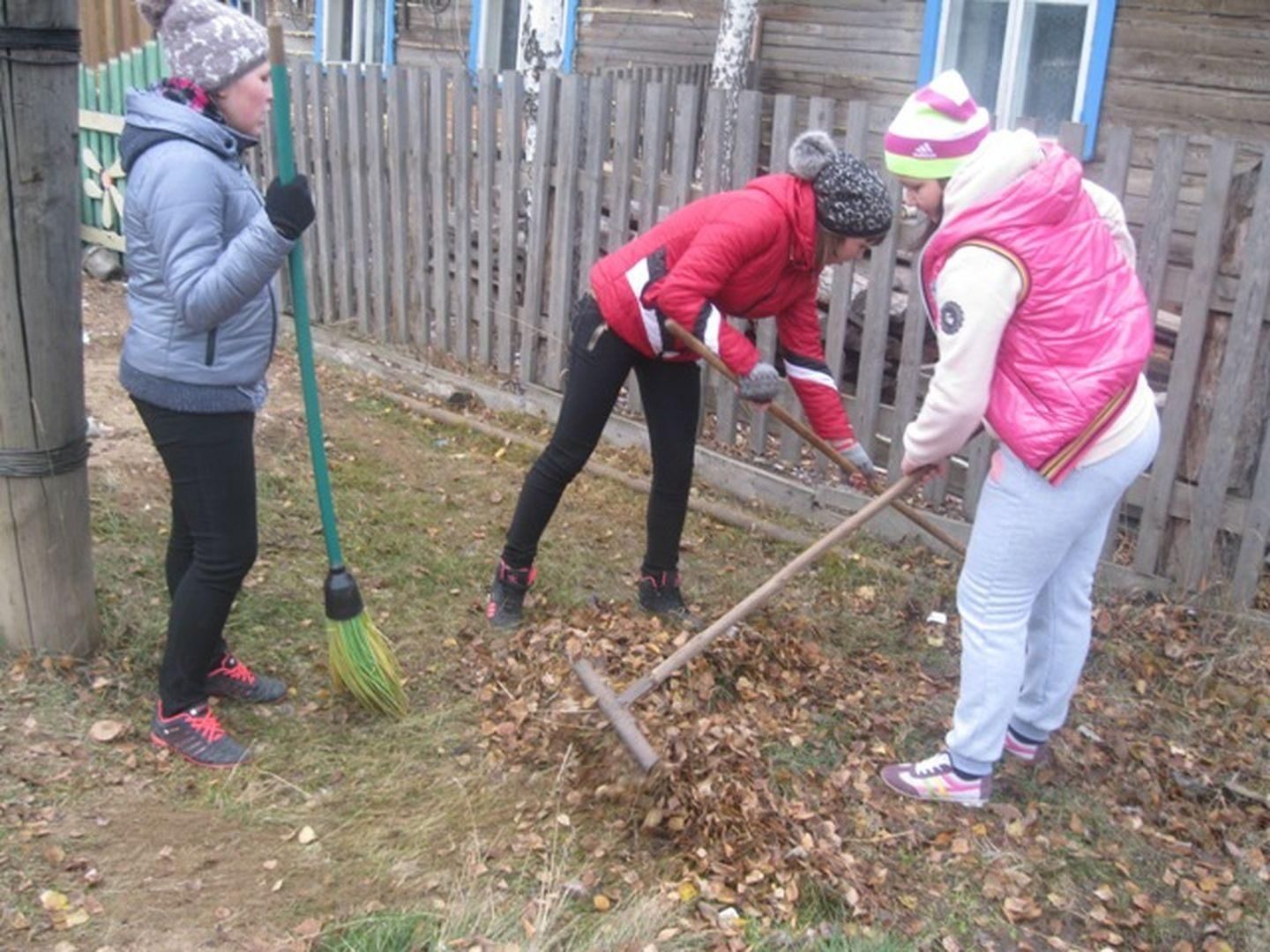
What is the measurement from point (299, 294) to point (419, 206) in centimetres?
394

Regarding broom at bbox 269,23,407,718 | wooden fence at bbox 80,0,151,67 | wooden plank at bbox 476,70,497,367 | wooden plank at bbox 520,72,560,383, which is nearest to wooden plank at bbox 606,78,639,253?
wooden plank at bbox 520,72,560,383

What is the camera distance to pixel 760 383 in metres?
3.88

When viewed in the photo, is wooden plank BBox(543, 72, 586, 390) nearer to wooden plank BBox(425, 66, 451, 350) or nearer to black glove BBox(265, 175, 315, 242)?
wooden plank BBox(425, 66, 451, 350)

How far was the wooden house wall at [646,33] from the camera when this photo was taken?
1101cm

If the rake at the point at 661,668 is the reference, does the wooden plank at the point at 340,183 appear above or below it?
above

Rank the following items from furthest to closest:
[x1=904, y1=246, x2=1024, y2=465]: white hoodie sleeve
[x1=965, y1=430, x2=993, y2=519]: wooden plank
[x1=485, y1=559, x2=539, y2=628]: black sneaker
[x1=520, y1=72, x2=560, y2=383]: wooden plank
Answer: [x1=520, y1=72, x2=560, y2=383]: wooden plank, [x1=965, y1=430, x2=993, y2=519]: wooden plank, [x1=485, y1=559, x2=539, y2=628]: black sneaker, [x1=904, y1=246, x2=1024, y2=465]: white hoodie sleeve

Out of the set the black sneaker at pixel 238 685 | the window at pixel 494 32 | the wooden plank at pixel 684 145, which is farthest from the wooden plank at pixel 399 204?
the window at pixel 494 32

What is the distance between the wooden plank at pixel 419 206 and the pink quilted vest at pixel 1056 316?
178 inches

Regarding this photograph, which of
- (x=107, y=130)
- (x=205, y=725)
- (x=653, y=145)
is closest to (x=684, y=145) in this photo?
(x=653, y=145)

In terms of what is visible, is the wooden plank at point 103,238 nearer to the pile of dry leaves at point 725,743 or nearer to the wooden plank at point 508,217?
the wooden plank at point 508,217

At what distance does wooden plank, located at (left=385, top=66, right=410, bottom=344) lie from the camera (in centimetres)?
706

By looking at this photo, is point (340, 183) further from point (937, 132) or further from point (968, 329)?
point (968, 329)

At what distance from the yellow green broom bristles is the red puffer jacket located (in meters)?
1.21

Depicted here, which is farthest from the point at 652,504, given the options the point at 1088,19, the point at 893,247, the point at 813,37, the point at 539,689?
the point at 813,37
